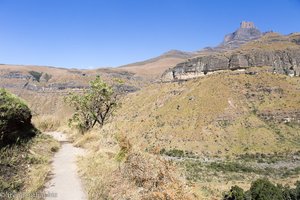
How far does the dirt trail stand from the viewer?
6.20 metres

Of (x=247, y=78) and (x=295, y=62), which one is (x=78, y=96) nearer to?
(x=247, y=78)

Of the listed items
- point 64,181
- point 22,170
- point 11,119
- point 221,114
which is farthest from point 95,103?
point 221,114

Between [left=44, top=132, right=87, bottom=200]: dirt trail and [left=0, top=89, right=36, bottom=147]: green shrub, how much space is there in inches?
45.9

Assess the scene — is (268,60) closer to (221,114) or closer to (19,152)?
(221,114)

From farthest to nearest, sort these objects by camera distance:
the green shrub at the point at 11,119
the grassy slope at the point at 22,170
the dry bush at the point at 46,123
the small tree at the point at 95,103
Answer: the small tree at the point at 95,103
the dry bush at the point at 46,123
the green shrub at the point at 11,119
the grassy slope at the point at 22,170

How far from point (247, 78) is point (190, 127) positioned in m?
42.6

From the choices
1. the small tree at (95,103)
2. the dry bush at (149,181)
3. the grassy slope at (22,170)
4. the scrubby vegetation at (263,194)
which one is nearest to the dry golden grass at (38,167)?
the grassy slope at (22,170)

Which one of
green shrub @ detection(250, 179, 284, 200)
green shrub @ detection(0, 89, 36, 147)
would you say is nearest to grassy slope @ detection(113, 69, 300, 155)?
green shrub @ detection(250, 179, 284, 200)

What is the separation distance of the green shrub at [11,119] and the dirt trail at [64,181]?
1.17m

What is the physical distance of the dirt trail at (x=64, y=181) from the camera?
6195mm

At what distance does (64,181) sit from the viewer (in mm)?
7098

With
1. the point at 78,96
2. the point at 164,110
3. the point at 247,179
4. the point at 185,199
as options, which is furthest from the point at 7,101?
the point at 164,110

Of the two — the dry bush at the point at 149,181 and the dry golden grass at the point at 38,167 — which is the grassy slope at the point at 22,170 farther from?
the dry bush at the point at 149,181

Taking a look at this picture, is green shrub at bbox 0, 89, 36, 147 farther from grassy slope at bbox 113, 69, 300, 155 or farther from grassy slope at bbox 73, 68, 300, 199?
grassy slope at bbox 113, 69, 300, 155
